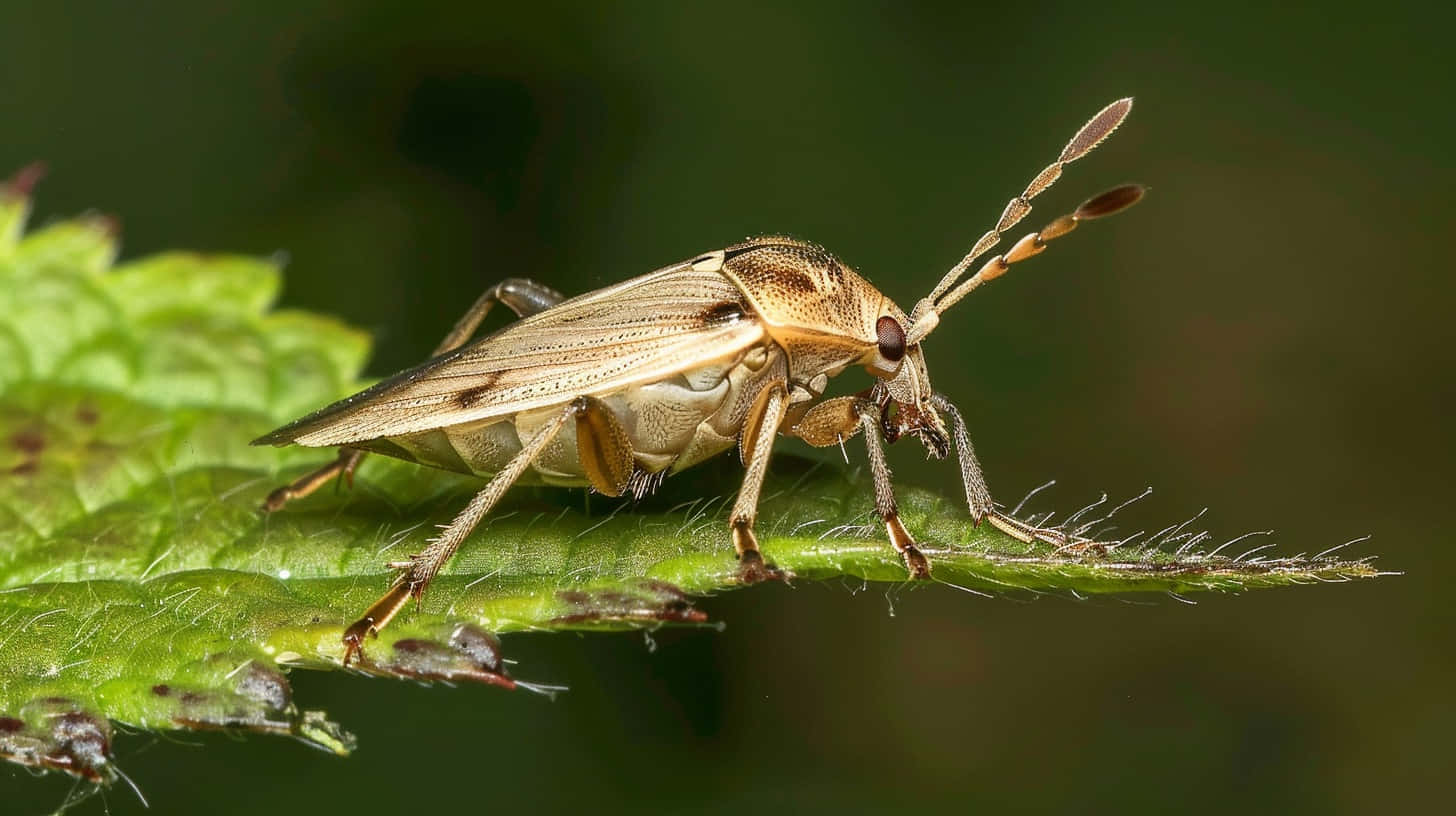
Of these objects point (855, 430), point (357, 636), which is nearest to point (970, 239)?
point (855, 430)

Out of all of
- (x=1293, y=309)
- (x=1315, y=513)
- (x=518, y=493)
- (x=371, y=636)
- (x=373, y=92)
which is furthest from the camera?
(x=373, y=92)

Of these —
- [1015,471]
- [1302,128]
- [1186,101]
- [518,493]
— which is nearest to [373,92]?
[518,493]

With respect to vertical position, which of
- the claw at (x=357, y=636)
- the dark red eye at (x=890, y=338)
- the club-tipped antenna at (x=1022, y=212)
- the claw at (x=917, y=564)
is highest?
the club-tipped antenna at (x=1022, y=212)

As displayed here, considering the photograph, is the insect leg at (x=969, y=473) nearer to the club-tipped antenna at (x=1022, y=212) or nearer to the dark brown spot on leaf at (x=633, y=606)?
the club-tipped antenna at (x=1022, y=212)

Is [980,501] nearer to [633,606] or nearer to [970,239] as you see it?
[633,606]

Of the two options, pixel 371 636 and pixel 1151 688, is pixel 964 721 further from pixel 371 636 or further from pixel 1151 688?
pixel 371 636

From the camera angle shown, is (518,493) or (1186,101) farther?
(1186,101)

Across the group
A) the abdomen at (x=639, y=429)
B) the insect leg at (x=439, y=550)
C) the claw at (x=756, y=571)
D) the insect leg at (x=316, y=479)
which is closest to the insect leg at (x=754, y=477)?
the claw at (x=756, y=571)
